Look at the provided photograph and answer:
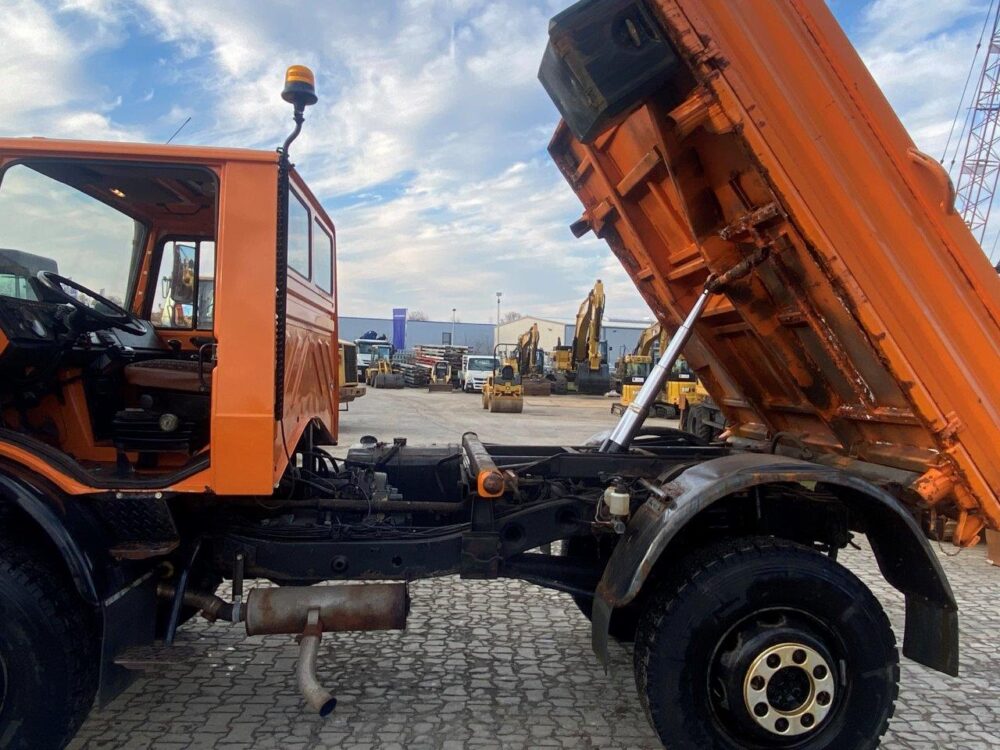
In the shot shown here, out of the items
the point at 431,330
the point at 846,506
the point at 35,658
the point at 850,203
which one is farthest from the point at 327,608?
the point at 431,330

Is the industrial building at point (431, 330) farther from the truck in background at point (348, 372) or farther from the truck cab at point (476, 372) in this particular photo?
the truck in background at point (348, 372)

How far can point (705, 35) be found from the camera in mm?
2758

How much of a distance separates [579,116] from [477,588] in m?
3.88

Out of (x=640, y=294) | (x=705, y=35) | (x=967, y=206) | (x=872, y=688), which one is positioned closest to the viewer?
(x=705, y=35)

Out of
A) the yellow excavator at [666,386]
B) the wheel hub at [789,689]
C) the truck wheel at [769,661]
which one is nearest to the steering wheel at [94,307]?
the truck wheel at [769,661]

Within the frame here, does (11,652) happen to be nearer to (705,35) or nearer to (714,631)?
(714,631)

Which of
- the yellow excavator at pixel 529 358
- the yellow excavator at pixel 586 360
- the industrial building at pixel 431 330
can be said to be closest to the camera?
the yellow excavator at pixel 586 360

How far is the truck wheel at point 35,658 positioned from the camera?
2799 millimetres

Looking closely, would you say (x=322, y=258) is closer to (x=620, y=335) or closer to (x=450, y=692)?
(x=450, y=692)

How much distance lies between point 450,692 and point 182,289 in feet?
9.30

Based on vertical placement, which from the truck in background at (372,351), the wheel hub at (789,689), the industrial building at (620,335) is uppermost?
the industrial building at (620,335)

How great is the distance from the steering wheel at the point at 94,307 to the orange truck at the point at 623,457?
0.01 m

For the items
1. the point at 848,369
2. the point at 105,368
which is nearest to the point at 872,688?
the point at 848,369

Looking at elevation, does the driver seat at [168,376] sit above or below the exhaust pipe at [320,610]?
above
